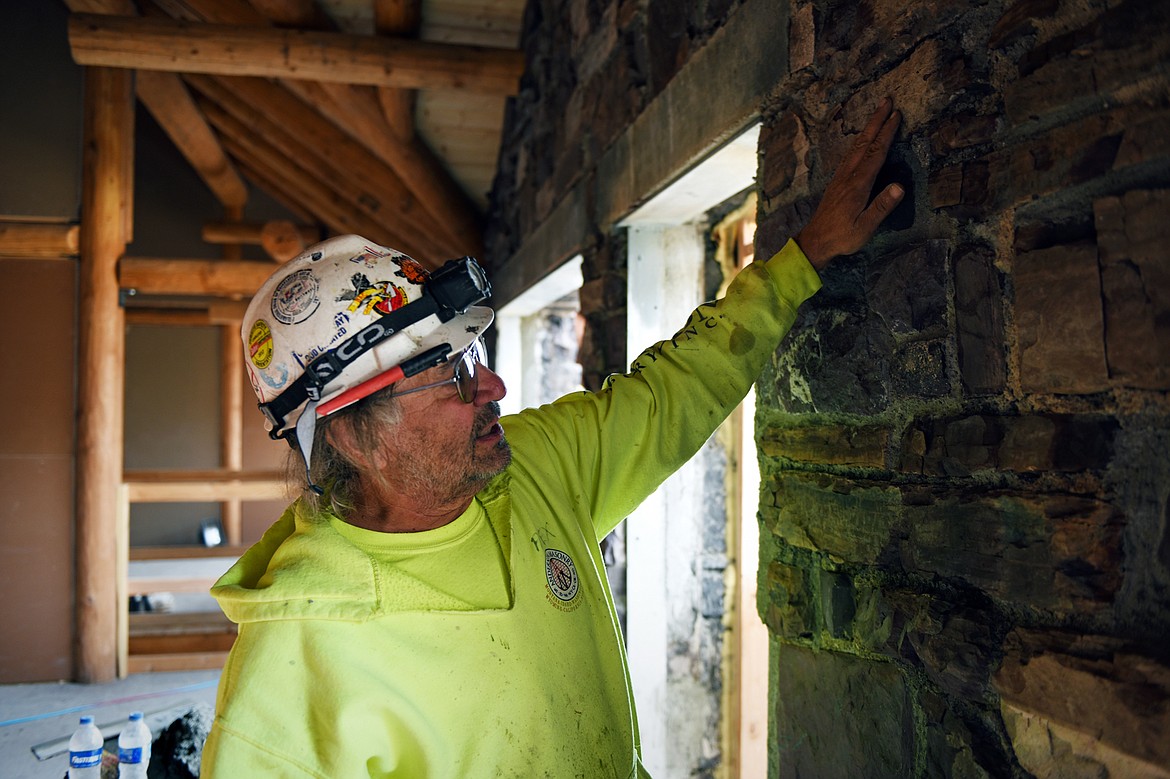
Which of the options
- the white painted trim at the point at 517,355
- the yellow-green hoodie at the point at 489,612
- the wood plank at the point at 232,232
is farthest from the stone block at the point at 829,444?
the wood plank at the point at 232,232

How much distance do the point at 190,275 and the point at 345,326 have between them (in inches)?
173

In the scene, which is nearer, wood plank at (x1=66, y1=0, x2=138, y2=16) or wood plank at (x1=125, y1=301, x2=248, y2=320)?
wood plank at (x1=66, y1=0, x2=138, y2=16)

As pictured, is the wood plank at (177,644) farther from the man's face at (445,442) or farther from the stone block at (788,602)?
the stone block at (788,602)

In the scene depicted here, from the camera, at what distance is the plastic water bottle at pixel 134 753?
306 cm

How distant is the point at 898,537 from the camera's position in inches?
46.7

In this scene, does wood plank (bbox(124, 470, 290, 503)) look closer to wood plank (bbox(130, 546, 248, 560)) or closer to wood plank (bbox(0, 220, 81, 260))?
wood plank (bbox(130, 546, 248, 560))

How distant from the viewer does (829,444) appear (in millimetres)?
1378

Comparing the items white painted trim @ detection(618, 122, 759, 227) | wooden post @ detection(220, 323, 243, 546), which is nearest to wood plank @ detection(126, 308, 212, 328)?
wooden post @ detection(220, 323, 243, 546)

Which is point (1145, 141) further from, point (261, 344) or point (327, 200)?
point (327, 200)

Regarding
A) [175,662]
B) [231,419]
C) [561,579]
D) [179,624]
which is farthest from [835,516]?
[231,419]

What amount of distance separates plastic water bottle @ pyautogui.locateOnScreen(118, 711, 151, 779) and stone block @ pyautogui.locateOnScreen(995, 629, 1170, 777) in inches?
121

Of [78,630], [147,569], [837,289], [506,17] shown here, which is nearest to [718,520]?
[837,289]

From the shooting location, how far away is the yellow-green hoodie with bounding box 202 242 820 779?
1.17 meters

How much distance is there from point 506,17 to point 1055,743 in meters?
4.20
